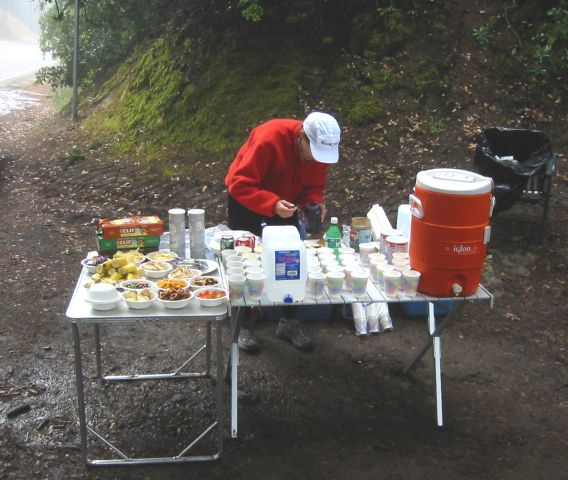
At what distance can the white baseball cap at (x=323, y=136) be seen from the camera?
3.15 meters

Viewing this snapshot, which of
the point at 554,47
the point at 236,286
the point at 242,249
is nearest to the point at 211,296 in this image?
the point at 236,286

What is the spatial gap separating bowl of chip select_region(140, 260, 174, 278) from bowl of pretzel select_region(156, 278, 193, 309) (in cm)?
10

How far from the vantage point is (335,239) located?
10.9 feet

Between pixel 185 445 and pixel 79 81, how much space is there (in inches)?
431

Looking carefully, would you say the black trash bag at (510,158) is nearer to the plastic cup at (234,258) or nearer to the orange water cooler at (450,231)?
the orange water cooler at (450,231)

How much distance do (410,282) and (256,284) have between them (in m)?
0.73

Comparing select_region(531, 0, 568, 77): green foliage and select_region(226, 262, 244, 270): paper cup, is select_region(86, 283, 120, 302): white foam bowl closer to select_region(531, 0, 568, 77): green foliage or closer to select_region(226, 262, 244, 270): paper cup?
select_region(226, 262, 244, 270): paper cup

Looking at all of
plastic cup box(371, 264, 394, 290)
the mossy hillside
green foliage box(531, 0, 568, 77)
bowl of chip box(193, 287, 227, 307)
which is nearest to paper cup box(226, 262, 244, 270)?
bowl of chip box(193, 287, 227, 307)

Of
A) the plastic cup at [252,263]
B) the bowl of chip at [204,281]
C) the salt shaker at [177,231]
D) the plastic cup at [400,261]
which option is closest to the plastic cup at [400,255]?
the plastic cup at [400,261]

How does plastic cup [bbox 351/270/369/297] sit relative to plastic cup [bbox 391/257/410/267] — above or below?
below

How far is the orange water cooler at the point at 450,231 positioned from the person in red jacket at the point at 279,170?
64cm

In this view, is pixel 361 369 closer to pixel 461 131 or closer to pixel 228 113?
pixel 461 131

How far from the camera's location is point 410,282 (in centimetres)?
278

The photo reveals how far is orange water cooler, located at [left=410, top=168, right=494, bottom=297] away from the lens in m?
2.64
